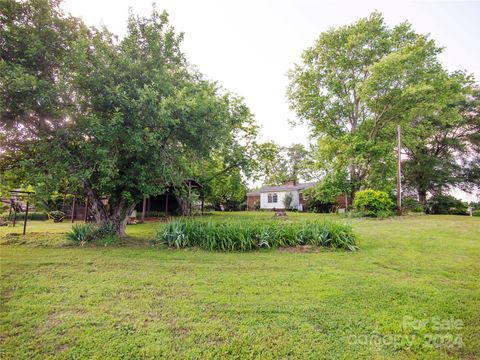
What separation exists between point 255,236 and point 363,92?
15287 mm

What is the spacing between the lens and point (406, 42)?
18312 mm

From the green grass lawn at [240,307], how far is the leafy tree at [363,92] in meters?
14.4

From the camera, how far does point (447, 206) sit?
20.4m

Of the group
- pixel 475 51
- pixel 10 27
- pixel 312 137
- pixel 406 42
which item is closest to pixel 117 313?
pixel 10 27

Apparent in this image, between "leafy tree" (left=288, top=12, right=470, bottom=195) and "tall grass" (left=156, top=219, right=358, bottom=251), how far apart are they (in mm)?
12194

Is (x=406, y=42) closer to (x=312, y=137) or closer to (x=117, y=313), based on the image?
(x=312, y=137)

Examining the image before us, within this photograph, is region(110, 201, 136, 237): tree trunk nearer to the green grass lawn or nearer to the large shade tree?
the large shade tree

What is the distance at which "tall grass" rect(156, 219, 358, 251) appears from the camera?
688 centimetres

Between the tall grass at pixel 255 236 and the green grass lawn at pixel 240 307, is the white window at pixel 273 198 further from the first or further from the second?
the green grass lawn at pixel 240 307

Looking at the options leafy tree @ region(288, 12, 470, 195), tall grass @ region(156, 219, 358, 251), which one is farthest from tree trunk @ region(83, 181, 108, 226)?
leafy tree @ region(288, 12, 470, 195)

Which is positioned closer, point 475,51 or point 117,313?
point 117,313

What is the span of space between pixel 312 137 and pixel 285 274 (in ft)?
62.5

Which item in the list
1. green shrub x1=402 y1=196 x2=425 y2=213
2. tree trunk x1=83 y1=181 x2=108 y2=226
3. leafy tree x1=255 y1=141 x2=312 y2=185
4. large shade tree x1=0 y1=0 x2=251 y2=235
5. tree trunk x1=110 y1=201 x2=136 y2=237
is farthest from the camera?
leafy tree x1=255 y1=141 x2=312 y2=185

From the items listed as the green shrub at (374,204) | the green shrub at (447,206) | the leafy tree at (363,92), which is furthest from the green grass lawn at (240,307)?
the green shrub at (447,206)
